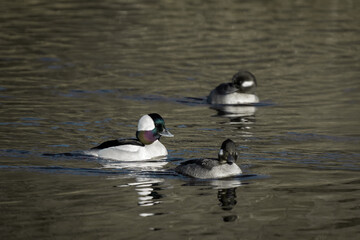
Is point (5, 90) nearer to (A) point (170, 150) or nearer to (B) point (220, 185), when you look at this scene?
(A) point (170, 150)

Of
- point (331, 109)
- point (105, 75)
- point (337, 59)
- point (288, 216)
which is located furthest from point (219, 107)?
point (288, 216)

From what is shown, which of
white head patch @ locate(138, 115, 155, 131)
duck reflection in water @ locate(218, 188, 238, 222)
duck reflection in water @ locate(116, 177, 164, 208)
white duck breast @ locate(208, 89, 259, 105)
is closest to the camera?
duck reflection in water @ locate(218, 188, 238, 222)

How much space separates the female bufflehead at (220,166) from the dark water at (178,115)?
0.18 metres

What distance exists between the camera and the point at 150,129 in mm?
16641

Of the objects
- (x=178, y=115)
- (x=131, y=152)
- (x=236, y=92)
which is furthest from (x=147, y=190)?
(x=236, y=92)

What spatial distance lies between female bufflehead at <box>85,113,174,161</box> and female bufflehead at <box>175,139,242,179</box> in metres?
1.79

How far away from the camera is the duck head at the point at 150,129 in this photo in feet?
54.5

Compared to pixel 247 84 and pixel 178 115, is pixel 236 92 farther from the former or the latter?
pixel 178 115

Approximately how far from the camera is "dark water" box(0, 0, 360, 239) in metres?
12.4

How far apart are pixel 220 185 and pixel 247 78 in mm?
9135

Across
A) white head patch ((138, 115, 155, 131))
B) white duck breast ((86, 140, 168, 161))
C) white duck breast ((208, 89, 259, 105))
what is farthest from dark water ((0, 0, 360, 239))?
white head patch ((138, 115, 155, 131))

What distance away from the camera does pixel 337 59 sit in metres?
27.5

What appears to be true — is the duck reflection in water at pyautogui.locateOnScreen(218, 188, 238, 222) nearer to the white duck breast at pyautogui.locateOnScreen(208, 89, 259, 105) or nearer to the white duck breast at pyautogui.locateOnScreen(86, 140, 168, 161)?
the white duck breast at pyautogui.locateOnScreen(86, 140, 168, 161)

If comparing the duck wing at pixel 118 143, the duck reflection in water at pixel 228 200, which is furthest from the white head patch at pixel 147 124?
the duck reflection in water at pixel 228 200
